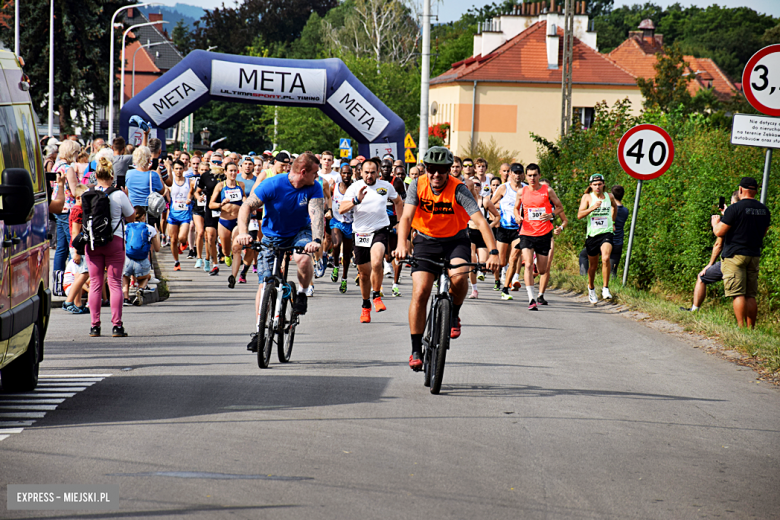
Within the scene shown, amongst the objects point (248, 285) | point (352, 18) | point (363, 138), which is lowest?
point (248, 285)

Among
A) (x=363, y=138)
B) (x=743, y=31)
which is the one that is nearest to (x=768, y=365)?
(x=363, y=138)

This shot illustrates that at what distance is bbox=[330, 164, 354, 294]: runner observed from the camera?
17.3m

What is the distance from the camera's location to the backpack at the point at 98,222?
35.4ft

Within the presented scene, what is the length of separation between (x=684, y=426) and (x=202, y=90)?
1939cm

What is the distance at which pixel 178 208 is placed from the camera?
20156mm

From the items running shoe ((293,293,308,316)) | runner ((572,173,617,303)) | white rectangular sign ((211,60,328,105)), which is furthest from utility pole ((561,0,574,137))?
running shoe ((293,293,308,316))

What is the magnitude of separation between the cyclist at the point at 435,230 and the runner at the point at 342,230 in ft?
25.8

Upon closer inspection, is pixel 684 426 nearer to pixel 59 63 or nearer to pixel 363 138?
pixel 363 138

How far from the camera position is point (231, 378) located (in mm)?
8719

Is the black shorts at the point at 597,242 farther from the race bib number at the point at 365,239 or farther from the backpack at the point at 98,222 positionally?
the backpack at the point at 98,222

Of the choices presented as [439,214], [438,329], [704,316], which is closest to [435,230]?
[439,214]

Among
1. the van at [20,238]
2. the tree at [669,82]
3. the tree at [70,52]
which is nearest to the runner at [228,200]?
the van at [20,238]

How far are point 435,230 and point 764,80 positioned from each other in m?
4.82

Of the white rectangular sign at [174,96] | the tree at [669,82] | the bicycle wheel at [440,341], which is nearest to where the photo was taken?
the bicycle wheel at [440,341]
